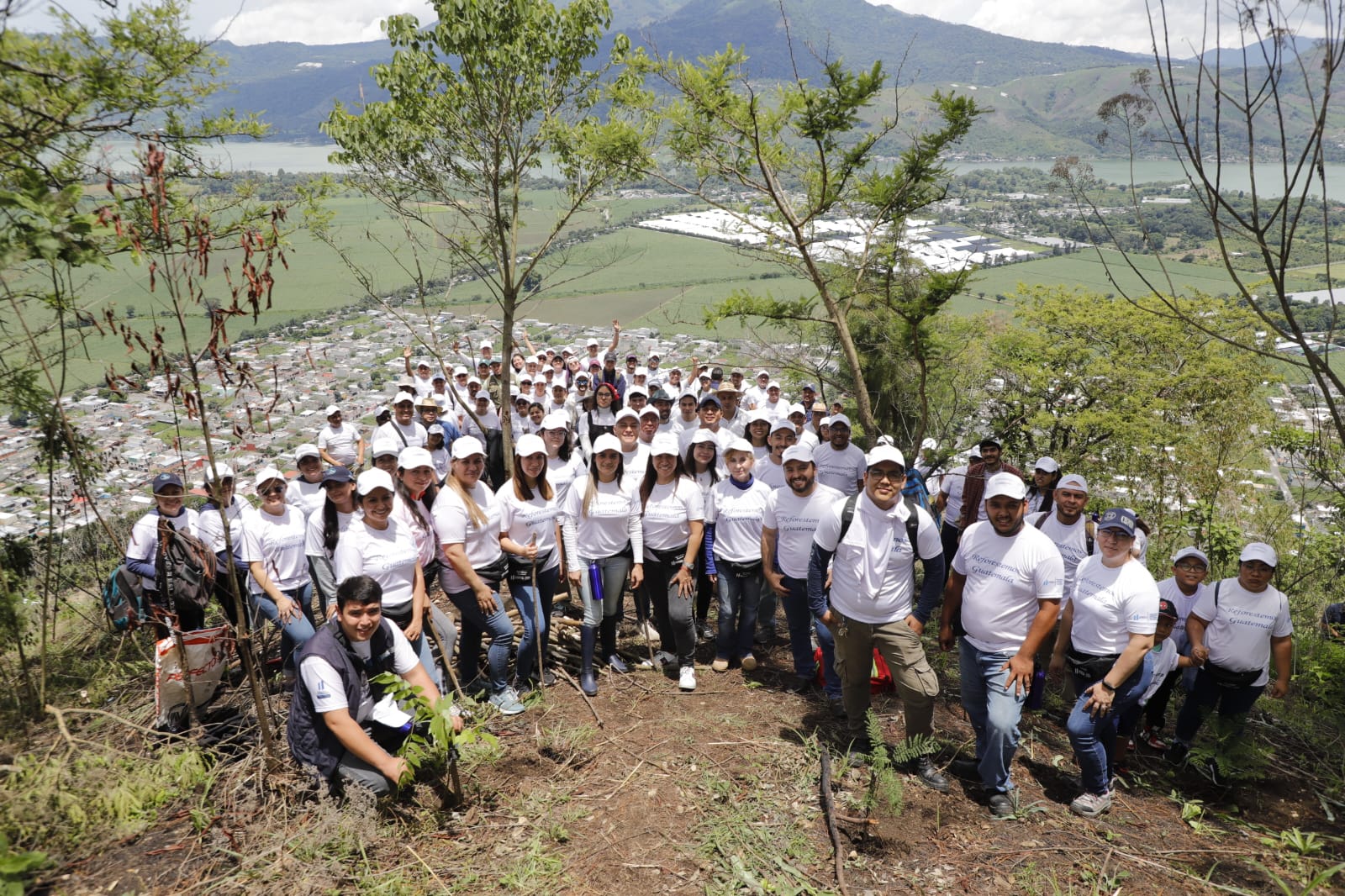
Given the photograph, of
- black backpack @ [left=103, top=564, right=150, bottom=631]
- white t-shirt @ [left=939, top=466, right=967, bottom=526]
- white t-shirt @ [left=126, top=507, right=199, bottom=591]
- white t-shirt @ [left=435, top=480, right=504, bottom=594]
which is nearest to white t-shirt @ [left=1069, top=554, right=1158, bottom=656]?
white t-shirt @ [left=939, top=466, right=967, bottom=526]

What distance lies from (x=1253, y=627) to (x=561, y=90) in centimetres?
852

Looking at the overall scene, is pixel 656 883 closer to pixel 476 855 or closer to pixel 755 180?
pixel 476 855

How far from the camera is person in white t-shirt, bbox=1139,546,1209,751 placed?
5.57 metres

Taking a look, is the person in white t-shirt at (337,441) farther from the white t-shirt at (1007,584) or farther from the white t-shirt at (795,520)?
the white t-shirt at (1007,584)

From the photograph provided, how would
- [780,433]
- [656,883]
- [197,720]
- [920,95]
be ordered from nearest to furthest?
[656,883]
[197,720]
[780,433]
[920,95]

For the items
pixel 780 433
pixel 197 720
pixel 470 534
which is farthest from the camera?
pixel 780 433

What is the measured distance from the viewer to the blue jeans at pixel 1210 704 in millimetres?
5367

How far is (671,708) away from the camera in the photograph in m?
5.85

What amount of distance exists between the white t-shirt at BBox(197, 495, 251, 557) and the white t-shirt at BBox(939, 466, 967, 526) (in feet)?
22.0

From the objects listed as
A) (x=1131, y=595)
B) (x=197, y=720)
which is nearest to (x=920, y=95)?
(x=1131, y=595)

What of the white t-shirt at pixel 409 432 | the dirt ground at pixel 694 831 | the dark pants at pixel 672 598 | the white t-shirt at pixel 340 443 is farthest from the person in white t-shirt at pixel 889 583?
the white t-shirt at pixel 340 443

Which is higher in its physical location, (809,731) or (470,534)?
(470,534)

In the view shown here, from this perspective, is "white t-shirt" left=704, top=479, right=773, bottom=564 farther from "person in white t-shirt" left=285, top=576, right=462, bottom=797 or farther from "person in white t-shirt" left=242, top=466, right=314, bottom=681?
"person in white t-shirt" left=242, top=466, right=314, bottom=681

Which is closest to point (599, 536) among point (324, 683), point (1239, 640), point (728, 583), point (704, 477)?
A: point (728, 583)
